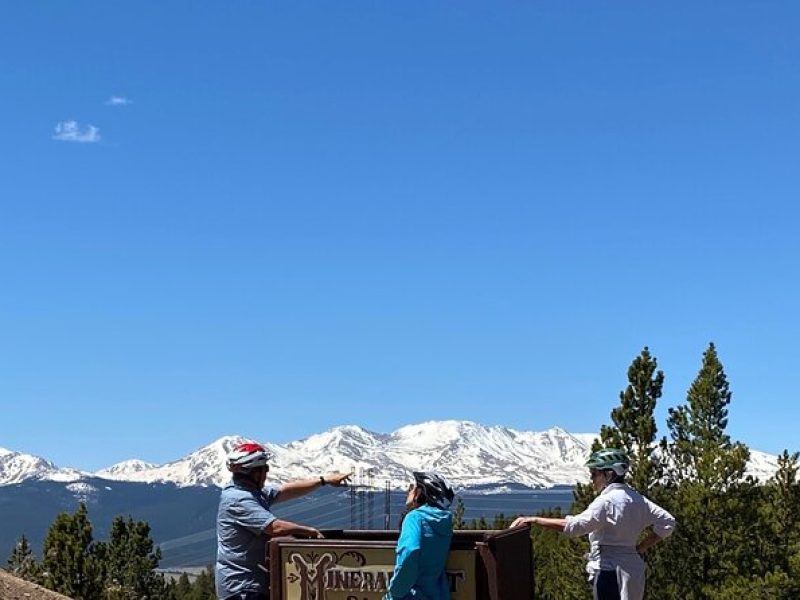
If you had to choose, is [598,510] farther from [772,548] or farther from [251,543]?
[772,548]

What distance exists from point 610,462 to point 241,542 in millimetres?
2363

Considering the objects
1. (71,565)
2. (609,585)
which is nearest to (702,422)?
(71,565)

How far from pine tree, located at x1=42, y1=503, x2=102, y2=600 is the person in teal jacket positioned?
139ft

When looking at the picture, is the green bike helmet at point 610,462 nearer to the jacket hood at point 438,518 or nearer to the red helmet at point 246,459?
the jacket hood at point 438,518

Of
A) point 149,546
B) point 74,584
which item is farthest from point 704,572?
point 149,546

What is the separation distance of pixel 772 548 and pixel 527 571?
3475 centimetres

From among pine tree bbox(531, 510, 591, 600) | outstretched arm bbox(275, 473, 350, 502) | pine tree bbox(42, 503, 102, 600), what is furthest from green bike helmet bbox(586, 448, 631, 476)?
pine tree bbox(42, 503, 102, 600)

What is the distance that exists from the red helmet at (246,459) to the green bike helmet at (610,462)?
2092 millimetres

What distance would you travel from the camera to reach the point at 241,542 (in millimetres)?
6484

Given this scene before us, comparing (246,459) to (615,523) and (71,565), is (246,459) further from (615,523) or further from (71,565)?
(71,565)

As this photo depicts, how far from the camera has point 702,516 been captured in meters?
38.0

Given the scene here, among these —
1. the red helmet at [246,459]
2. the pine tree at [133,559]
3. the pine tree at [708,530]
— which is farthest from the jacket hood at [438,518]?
the pine tree at [133,559]

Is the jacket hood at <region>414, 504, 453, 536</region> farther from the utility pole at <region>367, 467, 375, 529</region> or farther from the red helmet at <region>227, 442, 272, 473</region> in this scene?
the utility pole at <region>367, 467, 375, 529</region>

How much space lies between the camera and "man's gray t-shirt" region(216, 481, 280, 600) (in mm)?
6391
